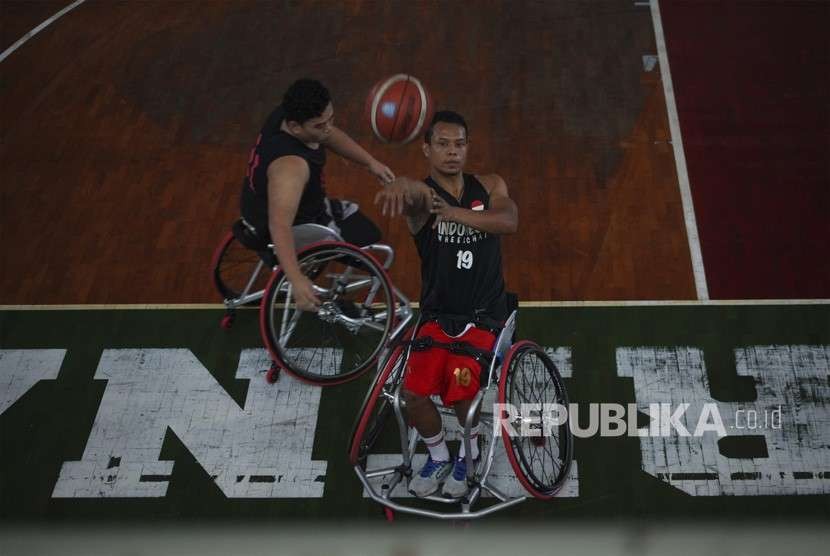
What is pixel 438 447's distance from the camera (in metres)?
5.55

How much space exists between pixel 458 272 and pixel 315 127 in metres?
1.22

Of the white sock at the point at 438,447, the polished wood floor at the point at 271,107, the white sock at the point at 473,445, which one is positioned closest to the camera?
the white sock at the point at 473,445

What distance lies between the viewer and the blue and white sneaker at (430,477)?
5.54 meters

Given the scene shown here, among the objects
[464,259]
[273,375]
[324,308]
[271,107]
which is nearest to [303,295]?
[324,308]

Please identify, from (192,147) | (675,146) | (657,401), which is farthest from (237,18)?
(657,401)

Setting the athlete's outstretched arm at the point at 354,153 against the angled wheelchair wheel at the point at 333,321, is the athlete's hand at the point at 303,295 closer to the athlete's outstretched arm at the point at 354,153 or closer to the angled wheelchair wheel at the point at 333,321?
the angled wheelchair wheel at the point at 333,321

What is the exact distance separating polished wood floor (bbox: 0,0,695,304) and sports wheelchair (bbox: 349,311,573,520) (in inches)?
49.4

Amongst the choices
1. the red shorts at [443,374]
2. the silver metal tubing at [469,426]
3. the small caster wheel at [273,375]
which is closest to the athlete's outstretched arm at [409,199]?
the red shorts at [443,374]

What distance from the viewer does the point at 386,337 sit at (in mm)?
6148

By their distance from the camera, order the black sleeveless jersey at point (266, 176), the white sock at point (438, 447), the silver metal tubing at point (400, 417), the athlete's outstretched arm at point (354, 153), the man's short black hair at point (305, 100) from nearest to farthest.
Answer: the silver metal tubing at point (400, 417), the white sock at point (438, 447), the man's short black hair at point (305, 100), the black sleeveless jersey at point (266, 176), the athlete's outstretched arm at point (354, 153)

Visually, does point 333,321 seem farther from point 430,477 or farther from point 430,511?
point 430,511

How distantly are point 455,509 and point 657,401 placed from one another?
4.81 feet

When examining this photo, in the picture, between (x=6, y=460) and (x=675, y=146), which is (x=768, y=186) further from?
(x=6, y=460)

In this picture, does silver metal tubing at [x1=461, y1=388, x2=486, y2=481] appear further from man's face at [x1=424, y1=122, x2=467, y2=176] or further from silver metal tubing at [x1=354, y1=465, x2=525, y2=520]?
man's face at [x1=424, y1=122, x2=467, y2=176]
